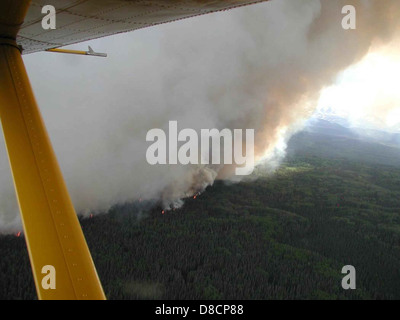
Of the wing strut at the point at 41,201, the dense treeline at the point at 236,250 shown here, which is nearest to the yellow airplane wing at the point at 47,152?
the wing strut at the point at 41,201

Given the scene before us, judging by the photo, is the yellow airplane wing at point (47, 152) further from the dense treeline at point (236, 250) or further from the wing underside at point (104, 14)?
the dense treeline at point (236, 250)

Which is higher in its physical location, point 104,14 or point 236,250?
point 104,14

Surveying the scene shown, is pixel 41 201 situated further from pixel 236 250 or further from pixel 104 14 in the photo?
pixel 236 250

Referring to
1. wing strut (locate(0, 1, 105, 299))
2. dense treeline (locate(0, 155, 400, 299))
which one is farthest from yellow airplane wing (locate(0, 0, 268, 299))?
dense treeline (locate(0, 155, 400, 299))

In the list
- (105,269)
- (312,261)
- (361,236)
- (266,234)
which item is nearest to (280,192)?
(361,236)

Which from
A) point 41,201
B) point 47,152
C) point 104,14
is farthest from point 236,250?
point 41,201

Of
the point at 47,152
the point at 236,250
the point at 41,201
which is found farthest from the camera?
the point at 236,250
